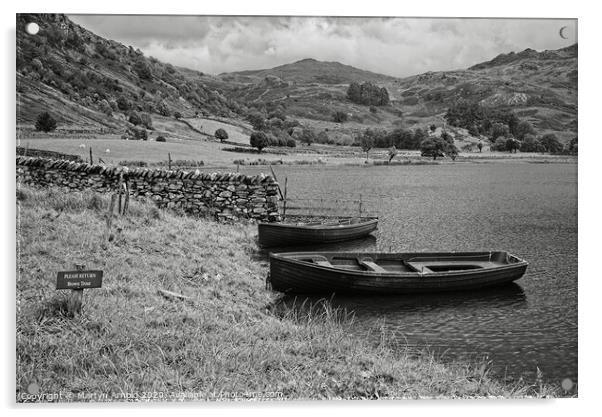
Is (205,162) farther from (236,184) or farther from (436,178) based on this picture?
(436,178)

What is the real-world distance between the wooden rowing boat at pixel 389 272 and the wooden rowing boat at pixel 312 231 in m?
3.33

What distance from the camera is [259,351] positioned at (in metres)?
7.23

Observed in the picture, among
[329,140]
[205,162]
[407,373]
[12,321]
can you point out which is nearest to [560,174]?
[407,373]

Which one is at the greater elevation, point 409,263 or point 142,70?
point 142,70

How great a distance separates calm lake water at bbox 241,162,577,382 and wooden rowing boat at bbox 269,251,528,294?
1.07 ft

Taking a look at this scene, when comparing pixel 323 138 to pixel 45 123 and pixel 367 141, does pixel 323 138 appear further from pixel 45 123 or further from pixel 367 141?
pixel 45 123

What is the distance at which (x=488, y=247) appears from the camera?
1808 cm

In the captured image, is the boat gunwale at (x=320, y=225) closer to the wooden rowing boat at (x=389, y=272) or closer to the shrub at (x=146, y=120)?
the wooden rowing boat at (x=389, y=272)

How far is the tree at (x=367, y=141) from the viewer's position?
13252mm

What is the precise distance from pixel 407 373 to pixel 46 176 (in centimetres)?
1266

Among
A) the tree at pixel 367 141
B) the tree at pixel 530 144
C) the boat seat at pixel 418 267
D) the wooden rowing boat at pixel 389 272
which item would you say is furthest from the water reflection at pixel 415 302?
the tree at pixel 530 144

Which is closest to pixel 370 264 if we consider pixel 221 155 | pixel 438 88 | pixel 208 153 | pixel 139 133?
pixel 438 88

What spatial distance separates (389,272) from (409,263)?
5.33 ft

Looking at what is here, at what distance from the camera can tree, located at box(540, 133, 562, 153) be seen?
8734mm
